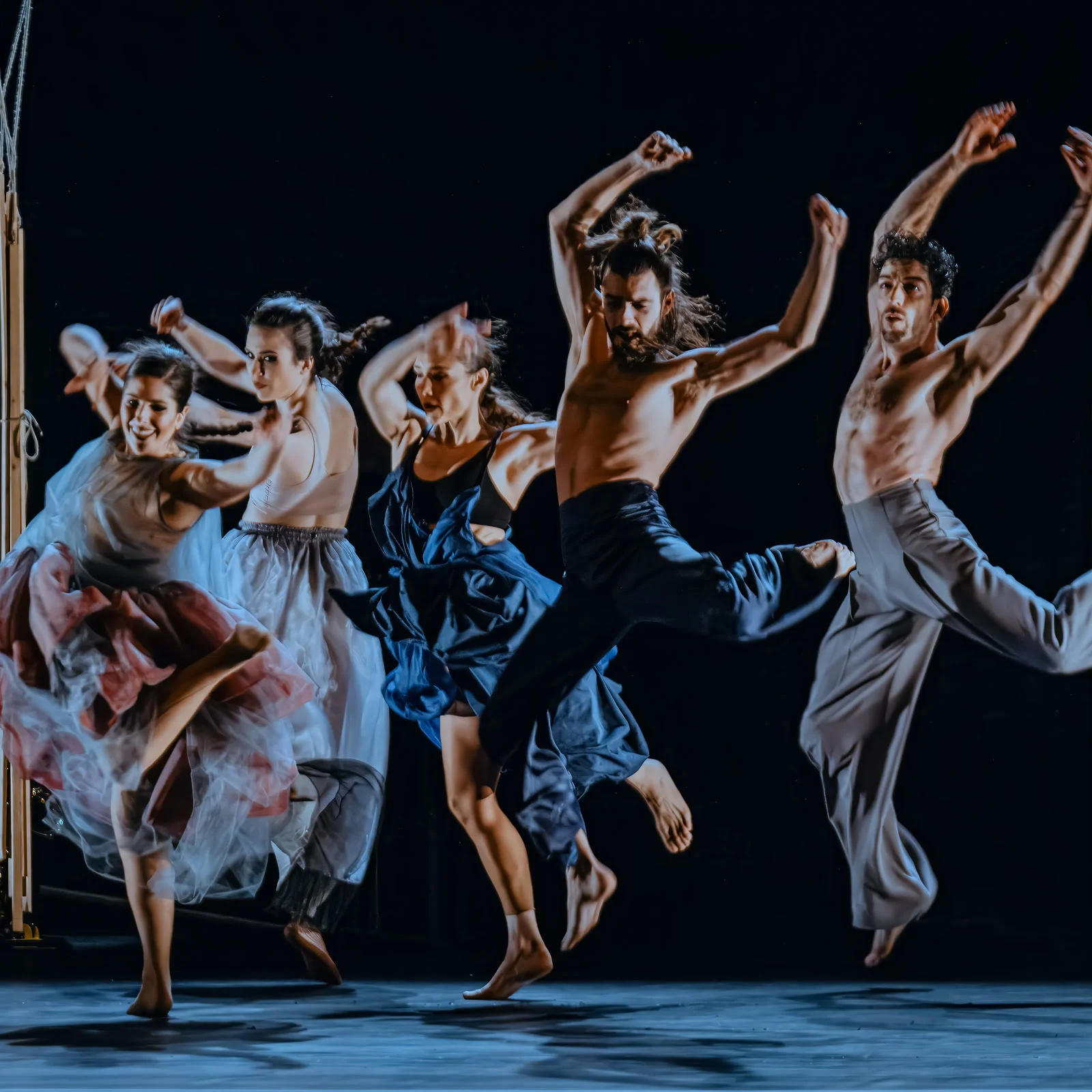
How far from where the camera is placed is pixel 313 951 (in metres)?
4.27

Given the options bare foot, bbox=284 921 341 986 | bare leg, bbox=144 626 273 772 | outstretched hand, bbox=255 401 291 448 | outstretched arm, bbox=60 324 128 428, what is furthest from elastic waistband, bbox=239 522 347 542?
bare foot, bbox=284 921 341 986

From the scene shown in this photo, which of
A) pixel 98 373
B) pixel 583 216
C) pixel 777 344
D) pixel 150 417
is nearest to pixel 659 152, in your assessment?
pixel 583 216

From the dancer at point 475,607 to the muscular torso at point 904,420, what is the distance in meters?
0.82

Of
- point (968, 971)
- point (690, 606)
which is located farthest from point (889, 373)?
point (968, 971)

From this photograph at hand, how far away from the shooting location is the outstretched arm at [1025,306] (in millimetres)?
4227

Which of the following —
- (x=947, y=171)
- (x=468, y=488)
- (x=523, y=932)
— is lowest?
(x=523, y=932)

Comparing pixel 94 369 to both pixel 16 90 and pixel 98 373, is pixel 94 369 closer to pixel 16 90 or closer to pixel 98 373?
pixel 98 373

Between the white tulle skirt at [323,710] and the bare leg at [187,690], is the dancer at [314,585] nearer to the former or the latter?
the white tulle skirt at [323,710]

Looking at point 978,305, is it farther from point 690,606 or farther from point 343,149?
point 343,149

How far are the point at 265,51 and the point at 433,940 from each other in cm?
255

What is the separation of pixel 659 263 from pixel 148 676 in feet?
5.55

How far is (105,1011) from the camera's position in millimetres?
3834

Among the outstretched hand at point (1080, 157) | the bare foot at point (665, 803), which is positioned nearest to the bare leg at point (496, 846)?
the bare foot at point (665, 803)

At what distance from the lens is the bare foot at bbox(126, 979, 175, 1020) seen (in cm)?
378
